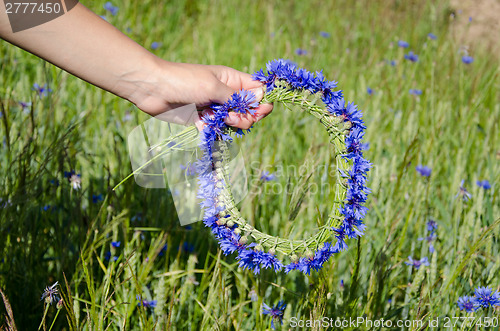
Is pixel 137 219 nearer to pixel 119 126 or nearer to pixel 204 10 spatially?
pixel 119 126

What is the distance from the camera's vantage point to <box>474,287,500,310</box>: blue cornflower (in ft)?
4.50

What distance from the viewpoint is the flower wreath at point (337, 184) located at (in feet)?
4.04

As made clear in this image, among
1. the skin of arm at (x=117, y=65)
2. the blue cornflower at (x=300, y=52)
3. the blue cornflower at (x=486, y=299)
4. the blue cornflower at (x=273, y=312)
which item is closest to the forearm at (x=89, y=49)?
the skin of arm at (x=117, y=65)

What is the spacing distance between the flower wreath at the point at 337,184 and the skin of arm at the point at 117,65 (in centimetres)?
9

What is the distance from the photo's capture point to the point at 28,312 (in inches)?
63.5

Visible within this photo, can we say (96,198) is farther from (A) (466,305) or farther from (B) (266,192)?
(A) (466,305)

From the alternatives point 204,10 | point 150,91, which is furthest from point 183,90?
point 204,10

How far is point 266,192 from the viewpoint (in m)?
2.10

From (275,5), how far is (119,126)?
7.82 feet

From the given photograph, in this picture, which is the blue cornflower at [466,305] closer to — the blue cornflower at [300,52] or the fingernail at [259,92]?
the fingernail at [259,92]

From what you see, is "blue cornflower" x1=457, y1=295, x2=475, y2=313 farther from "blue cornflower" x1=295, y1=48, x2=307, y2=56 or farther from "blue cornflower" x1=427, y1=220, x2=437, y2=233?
"blue cornflower" x1=295, y1=48, x2=307, y2=56

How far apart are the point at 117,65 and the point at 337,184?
701 mm

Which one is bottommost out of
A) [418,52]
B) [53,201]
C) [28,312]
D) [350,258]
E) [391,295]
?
[28,312]

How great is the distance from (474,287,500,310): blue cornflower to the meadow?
61mm
